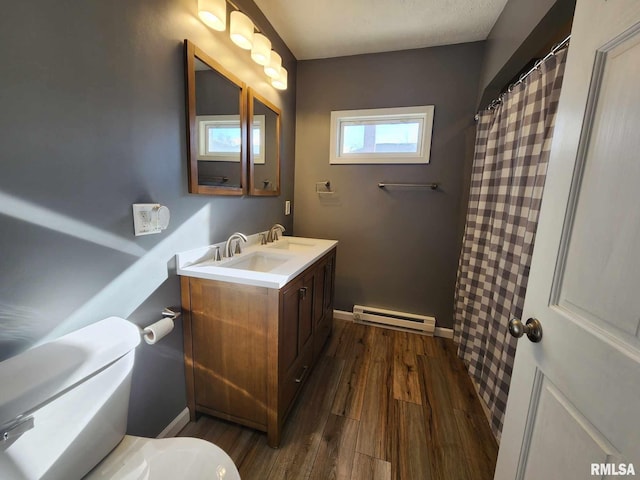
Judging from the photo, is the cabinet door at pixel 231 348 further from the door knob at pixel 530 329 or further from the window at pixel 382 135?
the window at pixel 382 135

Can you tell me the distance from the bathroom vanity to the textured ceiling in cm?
175

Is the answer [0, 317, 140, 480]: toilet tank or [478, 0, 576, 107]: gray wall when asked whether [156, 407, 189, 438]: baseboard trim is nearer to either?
A: [0, 317, 140, 480]: toilet tank

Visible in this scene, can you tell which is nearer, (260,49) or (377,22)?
(260,49)

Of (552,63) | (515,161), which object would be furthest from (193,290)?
(552,63)

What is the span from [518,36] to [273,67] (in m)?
1.47

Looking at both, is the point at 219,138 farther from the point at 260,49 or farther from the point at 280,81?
the point at 280,81

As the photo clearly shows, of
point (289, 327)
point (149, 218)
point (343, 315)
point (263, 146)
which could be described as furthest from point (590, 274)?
point (343, 315)

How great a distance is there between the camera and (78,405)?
70 cm

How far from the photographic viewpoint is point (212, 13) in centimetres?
123

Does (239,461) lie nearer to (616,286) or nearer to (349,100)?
(616,286)

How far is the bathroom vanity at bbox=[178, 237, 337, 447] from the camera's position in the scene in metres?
1.18

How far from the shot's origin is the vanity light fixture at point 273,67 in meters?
1.75

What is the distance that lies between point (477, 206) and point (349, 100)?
4.77ft

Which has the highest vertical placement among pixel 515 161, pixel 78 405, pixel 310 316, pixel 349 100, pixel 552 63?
pixel 349 100
